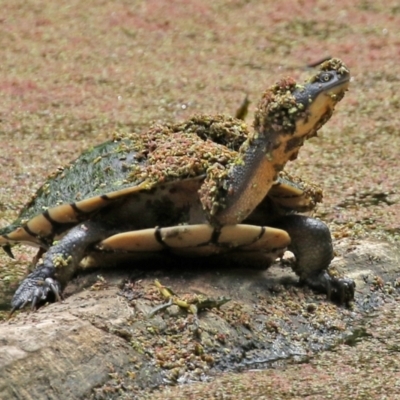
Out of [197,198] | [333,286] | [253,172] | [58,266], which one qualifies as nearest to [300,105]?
[253,172]

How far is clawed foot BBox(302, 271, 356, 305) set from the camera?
321 centimetres

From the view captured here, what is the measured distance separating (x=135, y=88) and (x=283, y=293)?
330cm

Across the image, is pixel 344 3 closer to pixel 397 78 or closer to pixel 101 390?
pixel 397 78

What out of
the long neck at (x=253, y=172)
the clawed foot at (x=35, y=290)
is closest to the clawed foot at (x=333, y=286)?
the long neck at (x=253, y=172)

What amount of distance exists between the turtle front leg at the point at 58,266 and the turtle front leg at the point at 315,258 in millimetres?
577

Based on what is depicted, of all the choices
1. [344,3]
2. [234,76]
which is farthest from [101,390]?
[344,3]

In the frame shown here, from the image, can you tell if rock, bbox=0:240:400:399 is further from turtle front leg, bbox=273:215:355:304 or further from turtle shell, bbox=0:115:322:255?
turtle shell, bbox=0:115:322:255

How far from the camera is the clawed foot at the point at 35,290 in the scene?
9.82ft

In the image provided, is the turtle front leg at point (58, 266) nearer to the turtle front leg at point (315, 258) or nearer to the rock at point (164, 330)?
the rock at point (164, 330)

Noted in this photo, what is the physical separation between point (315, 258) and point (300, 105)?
0.54 meters

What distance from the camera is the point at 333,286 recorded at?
3.21m

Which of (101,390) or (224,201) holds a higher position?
(224,201)

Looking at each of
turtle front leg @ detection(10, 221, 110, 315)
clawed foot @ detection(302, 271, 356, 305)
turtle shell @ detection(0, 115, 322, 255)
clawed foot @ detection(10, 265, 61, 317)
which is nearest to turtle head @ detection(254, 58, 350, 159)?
turtle shell @ detection(0, 115, 322, 255)

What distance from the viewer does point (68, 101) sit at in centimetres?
599
